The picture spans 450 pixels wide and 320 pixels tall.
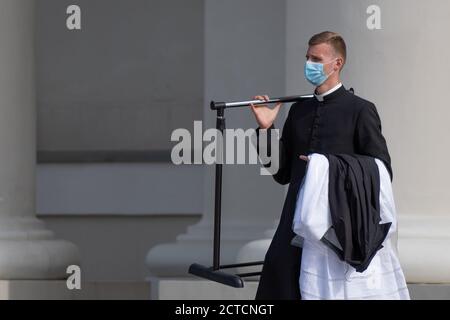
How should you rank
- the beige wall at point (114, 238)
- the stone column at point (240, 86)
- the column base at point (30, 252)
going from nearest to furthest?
the stone column at point (240, 86) → the column base at point (30, 252) → the beige wall at point (114, 238)

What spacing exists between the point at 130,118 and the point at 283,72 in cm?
279

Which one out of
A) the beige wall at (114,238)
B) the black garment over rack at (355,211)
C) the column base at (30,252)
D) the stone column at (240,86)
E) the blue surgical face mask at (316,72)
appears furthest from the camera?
the beige wall at (114,238)

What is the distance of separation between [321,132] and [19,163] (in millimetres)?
4056

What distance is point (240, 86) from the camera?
32.3ft

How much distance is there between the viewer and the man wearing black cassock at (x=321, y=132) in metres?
6.55

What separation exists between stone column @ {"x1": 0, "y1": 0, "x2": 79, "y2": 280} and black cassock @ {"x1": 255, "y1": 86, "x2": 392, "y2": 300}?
3.68m

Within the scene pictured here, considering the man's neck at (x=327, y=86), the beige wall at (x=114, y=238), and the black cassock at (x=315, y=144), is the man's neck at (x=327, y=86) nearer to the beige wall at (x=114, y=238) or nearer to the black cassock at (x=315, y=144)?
the black cassock at (x=315, y=144)

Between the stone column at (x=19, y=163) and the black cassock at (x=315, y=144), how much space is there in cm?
368

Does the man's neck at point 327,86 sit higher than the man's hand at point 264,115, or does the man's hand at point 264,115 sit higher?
the man's neck at point 327,86

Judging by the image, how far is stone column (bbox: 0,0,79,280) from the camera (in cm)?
1000

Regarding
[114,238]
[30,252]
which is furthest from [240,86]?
[114,238]

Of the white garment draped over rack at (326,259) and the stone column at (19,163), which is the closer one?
the white garment draped over rack at (326,259)

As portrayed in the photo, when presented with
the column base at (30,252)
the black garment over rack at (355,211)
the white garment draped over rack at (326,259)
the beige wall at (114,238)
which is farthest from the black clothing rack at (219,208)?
the beige wall at (114,238)
